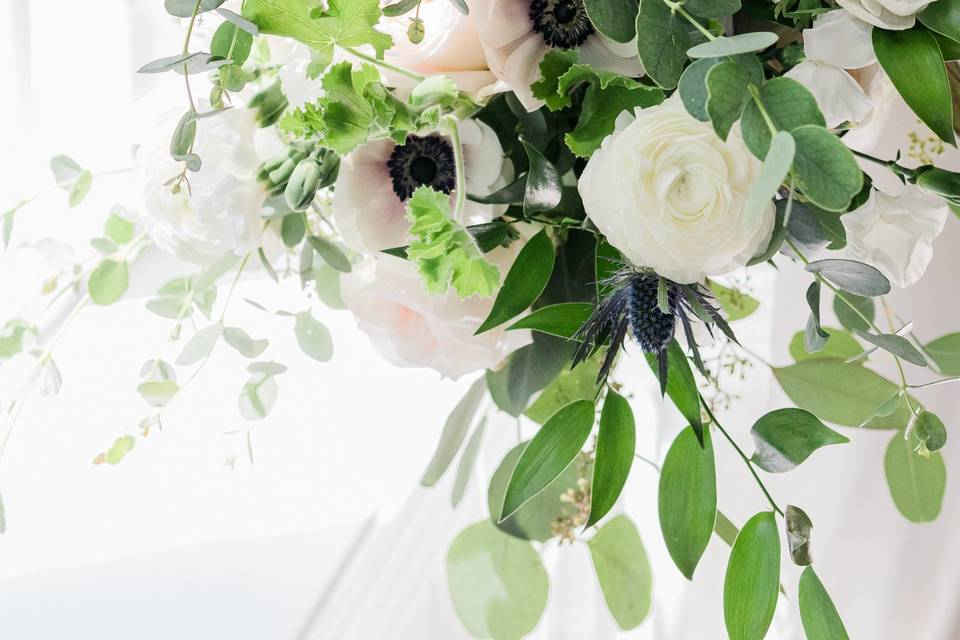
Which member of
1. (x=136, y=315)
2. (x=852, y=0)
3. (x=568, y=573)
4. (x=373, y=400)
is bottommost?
(x=568, y=573)

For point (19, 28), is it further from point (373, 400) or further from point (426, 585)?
point (426, 585)

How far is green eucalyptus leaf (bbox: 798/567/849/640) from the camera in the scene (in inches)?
13.2

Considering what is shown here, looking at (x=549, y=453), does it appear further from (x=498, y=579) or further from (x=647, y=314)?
(x=498, y=579)

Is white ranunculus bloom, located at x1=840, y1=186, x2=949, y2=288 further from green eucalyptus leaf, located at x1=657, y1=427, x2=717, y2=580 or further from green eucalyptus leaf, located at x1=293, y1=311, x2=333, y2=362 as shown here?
green eucalyptus leaf, located at x1=293, y1=311, x2=333, y2=362

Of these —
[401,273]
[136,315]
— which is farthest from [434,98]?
[136,315]

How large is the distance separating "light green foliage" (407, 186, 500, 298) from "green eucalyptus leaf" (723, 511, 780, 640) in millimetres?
164

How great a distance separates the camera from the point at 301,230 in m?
0.40

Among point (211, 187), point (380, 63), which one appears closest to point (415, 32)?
point (380, 63)

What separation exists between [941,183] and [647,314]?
11 centimetres

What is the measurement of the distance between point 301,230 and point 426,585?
0.40m

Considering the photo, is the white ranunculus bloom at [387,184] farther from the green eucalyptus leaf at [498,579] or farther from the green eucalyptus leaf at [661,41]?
the green eucalyptus leaf at [498,579]

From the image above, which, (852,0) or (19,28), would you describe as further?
(19,28)

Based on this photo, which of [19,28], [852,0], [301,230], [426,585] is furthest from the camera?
[426,585]

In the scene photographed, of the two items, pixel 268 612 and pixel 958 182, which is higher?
pixel 958 182
